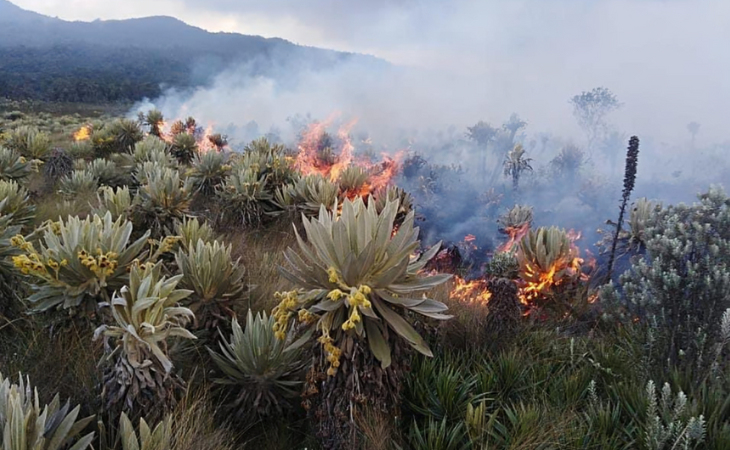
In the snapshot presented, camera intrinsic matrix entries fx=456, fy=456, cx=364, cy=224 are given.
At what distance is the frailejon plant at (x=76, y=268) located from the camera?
2.92 meters

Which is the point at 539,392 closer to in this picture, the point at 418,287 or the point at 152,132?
the point at 418,287

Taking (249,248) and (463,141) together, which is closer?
(249,248)

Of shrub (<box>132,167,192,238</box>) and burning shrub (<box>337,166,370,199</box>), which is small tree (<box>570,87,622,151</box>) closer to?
burning shrub (<box>337,166,370,199</box>)

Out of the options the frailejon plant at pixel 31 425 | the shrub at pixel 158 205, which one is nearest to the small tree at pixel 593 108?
the shrub at pixel 158 205

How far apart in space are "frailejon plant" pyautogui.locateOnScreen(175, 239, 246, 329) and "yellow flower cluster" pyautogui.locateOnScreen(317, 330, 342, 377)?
4.38 ft

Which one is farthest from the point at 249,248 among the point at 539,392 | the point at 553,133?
the point at 553,133

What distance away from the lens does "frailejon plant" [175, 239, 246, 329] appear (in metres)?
3.41

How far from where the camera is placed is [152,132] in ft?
52.4

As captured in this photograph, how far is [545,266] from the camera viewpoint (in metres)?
4.89

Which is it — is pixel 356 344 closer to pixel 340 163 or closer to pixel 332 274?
pixel 332 274

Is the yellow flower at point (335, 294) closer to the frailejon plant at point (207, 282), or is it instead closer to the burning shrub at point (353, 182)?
the frailejon plant at point (207, 282)

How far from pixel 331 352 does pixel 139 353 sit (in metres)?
1.00

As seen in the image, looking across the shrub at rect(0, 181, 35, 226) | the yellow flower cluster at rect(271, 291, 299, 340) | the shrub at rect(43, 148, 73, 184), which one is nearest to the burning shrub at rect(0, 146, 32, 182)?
the shrub at rect(43, 148, 73, 184)

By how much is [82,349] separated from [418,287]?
2.22m
